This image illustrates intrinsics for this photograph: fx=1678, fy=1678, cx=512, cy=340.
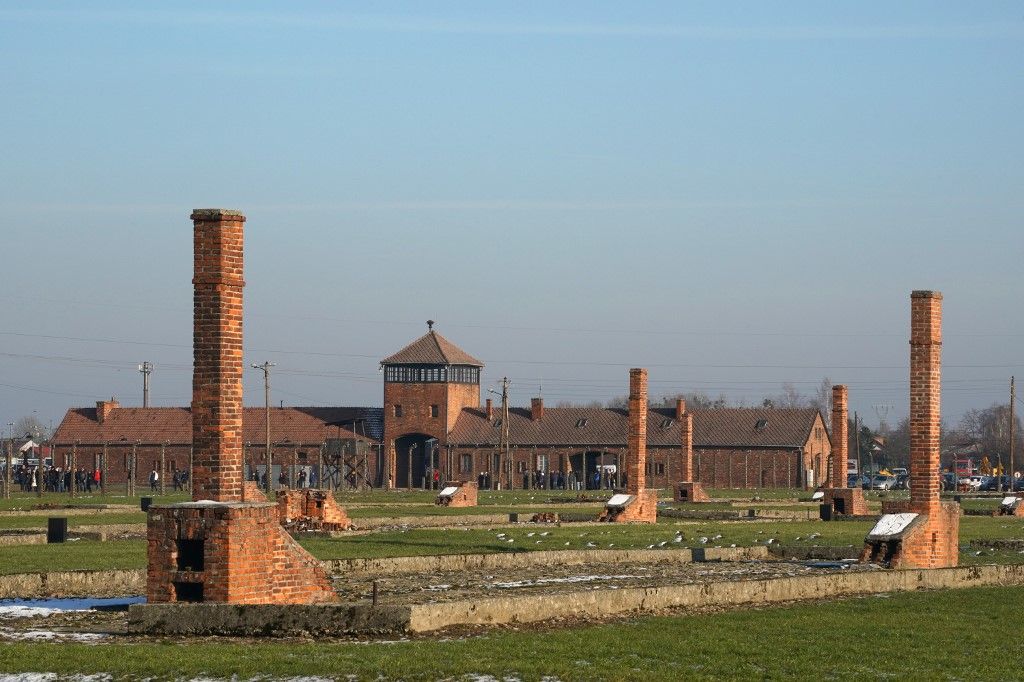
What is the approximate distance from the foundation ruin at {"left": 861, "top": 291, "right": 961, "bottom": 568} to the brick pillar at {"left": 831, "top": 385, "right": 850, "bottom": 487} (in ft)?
67.0

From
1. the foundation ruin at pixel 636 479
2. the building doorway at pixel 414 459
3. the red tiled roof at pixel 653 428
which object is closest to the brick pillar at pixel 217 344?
the foundation ruin at pixel 636 479

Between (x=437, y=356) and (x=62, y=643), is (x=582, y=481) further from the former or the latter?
(x=62, y=643)

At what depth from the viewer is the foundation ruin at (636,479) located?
121 ft

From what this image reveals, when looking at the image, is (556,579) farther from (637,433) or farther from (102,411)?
(102,411)

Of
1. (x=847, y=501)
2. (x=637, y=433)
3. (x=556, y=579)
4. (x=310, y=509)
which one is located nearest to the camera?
(x=556, y=579)

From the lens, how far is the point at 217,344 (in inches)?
650

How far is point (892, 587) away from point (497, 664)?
857cm

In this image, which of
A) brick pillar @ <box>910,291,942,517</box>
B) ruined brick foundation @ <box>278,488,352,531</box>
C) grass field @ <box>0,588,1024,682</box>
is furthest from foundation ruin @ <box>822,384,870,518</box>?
grass field @ <box>0,588,1024,682</box>

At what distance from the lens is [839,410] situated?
46500 mm

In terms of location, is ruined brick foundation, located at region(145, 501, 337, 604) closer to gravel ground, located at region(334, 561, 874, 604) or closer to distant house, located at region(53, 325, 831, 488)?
gravel ground, located at region(334, 561, 874, 604)

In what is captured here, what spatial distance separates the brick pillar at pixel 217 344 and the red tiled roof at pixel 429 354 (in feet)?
227

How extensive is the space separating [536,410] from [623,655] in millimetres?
77747

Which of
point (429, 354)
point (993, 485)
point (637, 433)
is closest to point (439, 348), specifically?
point (429, 354)

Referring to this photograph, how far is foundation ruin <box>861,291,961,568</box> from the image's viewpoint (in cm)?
2303
